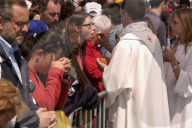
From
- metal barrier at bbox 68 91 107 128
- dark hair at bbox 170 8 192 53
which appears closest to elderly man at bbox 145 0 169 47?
dark hair at bbox 170 8 192 53

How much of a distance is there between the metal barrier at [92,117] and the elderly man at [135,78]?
8 cm

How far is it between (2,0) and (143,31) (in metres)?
1.80

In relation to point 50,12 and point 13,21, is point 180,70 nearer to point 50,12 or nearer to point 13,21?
point 50,12

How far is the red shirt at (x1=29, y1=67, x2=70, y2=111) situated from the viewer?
268 cm

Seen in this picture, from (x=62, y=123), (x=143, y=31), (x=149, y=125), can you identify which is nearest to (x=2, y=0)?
(x=62, y=123)

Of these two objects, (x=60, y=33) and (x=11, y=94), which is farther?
(x=60, y=33)

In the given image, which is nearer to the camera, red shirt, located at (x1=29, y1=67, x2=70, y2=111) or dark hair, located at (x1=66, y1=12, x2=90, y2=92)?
red shirt, located at (x1=29, y1=67, x2=70, y2=111)

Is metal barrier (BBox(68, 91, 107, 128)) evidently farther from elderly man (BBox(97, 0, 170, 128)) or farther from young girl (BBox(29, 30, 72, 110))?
young girl (BBox(29, 30, 72, 110))

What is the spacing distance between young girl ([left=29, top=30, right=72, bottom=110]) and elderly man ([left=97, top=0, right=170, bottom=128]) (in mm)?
1097

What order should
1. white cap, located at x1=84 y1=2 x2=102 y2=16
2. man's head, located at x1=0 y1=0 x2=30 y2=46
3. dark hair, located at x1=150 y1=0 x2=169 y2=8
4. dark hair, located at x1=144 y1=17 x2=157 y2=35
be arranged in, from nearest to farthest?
man's head, located at x1=0 y1=0 x2=30 y2=46
dark hair, located at x1=144 y1=17 x2=157 y2=35
dark hair, located at x1=150 y1=0 x2=169 y2=8
white cap, located at x1=84 y1=2 x2=102 y2=16

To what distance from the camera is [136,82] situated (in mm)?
3969

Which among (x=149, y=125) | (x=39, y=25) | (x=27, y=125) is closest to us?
(x=27, y=125)

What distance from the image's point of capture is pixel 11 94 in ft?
6.68

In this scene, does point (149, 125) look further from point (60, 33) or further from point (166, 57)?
point (60, 33)
